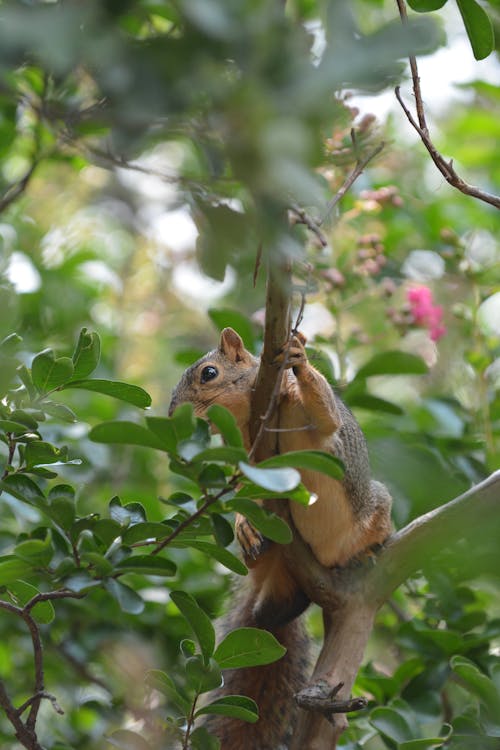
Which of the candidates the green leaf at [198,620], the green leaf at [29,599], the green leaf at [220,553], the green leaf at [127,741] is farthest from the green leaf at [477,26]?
the green leaf at [127,741]

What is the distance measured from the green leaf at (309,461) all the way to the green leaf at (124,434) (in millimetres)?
123

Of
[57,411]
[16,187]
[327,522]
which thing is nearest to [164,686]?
[57,411]

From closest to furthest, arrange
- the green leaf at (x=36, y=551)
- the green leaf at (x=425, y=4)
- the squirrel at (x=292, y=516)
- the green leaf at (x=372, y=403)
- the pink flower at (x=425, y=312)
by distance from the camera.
A: the green leaf at (x=36, y=551) < the green leaf at (x=425, y=4) < the squirrel at (x=292, y=516) < the green leaf at (x=372, y=403) < the pink flower at (x=425, y=312)

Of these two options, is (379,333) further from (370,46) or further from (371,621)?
(370,46)

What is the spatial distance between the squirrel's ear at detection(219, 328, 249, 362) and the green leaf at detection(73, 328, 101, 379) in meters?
0.60

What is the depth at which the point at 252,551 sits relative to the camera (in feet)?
5.66

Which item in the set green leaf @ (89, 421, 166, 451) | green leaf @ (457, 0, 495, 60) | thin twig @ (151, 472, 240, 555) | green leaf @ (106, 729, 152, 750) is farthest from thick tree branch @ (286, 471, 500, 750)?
green leaf @ (457, 0, 495, 60)

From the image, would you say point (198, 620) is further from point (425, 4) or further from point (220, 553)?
point (425, 4)

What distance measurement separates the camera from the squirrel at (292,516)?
1667 millimetres

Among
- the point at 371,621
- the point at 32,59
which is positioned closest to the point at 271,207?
the point at 32,59

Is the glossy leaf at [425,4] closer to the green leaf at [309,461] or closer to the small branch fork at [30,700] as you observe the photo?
the green leaf at [309,461]

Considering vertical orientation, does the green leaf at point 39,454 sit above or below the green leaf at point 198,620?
above

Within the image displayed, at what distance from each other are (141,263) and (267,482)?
233 centimetres

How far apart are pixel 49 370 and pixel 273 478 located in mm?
411
